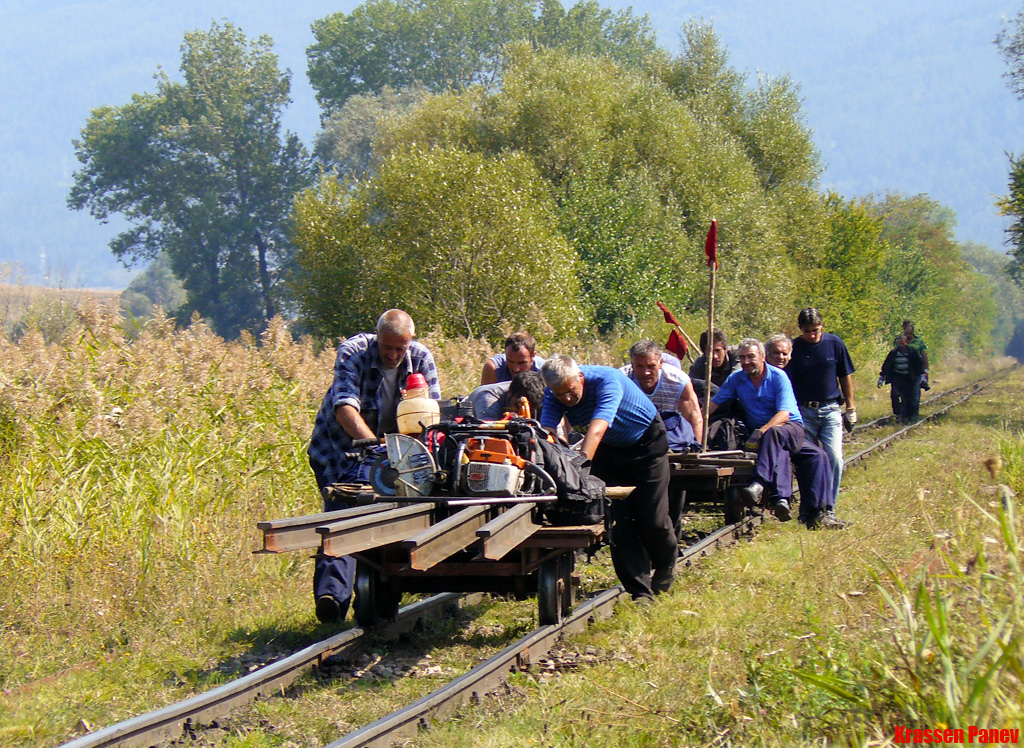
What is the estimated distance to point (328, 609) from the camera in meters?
6.86

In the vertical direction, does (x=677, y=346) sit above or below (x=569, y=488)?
above

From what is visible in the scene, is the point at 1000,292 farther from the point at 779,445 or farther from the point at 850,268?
the point at 779,445

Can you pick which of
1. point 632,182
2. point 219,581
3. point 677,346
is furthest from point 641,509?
point 632,182

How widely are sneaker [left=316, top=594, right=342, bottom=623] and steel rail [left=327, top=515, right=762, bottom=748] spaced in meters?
1.34

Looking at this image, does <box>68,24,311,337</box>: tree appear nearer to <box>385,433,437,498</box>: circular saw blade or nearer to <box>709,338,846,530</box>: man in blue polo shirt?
<box>709,338,846,530</box>: man in blue polo shirt

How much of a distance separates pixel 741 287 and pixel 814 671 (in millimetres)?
29448

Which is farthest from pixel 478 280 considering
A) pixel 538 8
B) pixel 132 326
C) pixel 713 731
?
pixel 538 8

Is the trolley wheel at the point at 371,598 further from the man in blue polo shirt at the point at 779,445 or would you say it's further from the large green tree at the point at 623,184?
the large green tree at the point at 623,184

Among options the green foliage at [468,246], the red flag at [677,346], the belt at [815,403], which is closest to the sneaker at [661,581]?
the belt at [815,403]

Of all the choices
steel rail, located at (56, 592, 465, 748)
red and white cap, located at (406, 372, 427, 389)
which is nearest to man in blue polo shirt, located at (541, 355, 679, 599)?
red and white cap, located at (406, 372, 427, 389)

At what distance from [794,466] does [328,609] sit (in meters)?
5.52

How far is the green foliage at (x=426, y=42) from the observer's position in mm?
73688

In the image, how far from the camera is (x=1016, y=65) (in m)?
28.2

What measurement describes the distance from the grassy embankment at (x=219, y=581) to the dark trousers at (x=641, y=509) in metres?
0.33
